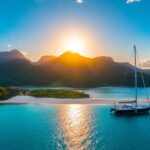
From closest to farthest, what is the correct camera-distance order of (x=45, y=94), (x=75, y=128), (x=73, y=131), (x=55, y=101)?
(x=73, y=131), (x=75, y=128), (x=55, y=101), (x=45, y=94)

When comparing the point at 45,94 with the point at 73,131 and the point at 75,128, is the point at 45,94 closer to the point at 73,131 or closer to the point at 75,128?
the point at 75,128

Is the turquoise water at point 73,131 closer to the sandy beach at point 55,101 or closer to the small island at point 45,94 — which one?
the sandy beach at point 55,101

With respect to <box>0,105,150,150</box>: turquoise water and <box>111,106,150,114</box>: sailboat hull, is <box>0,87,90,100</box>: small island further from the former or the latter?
<box>111,106,150,114</box>: sailboat hull

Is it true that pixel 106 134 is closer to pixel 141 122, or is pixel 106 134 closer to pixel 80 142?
pixel 80 142

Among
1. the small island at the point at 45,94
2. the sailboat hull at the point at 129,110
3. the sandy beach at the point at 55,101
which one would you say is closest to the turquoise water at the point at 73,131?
the sailboat hull at the point at 129,110

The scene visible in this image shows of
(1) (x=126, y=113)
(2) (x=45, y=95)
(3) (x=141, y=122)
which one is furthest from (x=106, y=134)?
(2) (x=45, y=95)

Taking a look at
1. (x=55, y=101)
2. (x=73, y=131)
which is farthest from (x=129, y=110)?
(x=55, y=101)

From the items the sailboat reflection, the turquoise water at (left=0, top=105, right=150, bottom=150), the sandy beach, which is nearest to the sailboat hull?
the turquoise water at (left=0, top=105, right=150, bottom=150)
